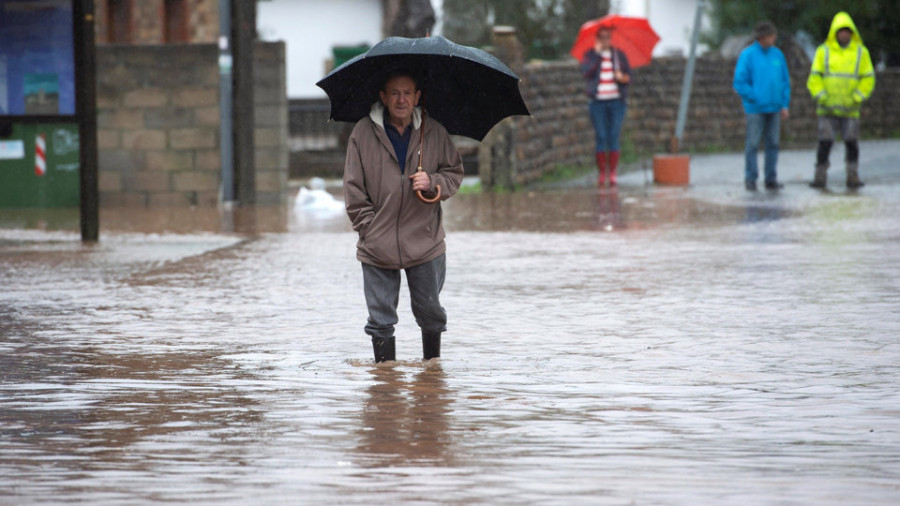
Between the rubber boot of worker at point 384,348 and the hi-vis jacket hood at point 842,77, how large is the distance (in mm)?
10909

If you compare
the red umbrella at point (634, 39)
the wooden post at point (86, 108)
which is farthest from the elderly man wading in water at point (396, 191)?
the red umbrella at point (634, 39)

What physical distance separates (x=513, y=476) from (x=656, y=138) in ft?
66.7

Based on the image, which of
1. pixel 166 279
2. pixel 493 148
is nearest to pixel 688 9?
pixel 493 148

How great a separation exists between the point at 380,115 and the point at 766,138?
1117 centimetres

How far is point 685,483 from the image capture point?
4840 mm

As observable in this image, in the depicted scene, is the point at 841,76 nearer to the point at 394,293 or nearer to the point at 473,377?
the point at 394,293

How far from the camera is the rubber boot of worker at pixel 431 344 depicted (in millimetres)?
7043

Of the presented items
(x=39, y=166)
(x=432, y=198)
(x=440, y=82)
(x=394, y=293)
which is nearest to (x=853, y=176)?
(x=39, y=166)

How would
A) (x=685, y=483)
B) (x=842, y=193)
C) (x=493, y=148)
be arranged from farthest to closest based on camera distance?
(x=493, y=148) → (x=842, y=193) → (x=685, y=483)

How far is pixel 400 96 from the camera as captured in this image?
6.66 m

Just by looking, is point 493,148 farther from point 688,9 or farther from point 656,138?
point 688,9

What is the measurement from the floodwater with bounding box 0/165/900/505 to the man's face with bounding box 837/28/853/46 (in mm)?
4893

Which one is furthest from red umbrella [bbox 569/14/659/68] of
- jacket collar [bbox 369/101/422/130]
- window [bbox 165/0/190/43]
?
jacket collar [bbox 369/101/422/130]

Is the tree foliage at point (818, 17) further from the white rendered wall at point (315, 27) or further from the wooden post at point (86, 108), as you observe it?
the wooden post at point (86, 108)
